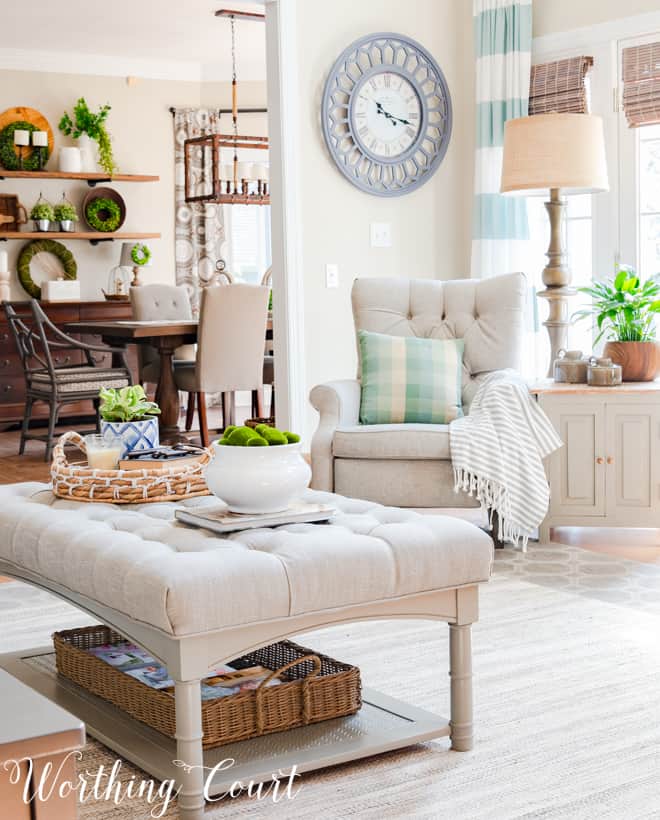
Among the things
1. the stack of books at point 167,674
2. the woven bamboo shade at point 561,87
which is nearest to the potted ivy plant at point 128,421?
the stack of books at point 167,674

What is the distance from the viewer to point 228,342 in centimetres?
664

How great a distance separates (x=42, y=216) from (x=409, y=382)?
5115mm

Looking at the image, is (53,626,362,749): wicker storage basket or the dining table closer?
(53,626,362,749): wicker storage basket

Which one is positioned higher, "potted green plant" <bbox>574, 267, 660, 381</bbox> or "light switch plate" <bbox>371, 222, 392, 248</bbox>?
"light switch plate" <bbox>371, 222, 392, 248</bbox>

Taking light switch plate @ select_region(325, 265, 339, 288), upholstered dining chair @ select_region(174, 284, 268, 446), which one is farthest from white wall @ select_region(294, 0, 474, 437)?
upholstered dining chair @ select_region(174, 284, 268, 446)

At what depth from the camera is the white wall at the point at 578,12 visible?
5055mm

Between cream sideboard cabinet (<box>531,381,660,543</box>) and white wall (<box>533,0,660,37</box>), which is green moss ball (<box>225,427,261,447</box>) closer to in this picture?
cream sideboard cabinet (<box>531,381,660,543</box>)

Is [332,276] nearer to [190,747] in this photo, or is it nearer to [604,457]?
[604,457]

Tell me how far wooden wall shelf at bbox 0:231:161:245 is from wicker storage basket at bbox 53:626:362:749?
20.6 feet

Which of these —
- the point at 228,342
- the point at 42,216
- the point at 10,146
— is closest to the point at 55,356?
the point at 42,216

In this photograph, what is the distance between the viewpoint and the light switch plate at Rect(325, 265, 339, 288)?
5.29 m

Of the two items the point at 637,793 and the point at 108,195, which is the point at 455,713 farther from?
the point at 108,195

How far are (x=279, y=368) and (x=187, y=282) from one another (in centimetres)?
421

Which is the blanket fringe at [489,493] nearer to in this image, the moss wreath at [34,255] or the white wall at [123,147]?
the moss wreath at [34,255]
